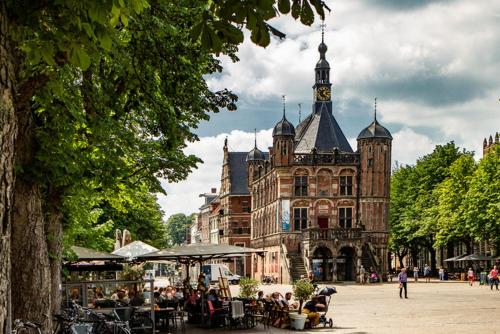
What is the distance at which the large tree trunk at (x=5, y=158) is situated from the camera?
422cm

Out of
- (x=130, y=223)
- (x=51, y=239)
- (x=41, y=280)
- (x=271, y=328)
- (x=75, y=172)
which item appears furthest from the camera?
(x=130, y=223)

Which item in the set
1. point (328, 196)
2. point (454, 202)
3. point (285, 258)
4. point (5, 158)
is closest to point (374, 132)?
point (328, 196)

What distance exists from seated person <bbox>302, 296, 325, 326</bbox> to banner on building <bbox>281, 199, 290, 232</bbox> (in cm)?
4207

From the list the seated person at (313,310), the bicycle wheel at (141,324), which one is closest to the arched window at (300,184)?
the seated person at (313,310)

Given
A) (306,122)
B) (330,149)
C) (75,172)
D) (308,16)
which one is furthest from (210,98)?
(306,122)

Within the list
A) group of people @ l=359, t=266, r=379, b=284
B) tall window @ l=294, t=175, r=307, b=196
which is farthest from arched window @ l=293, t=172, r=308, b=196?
group of people @ l=359, t=266, r=379, b=284

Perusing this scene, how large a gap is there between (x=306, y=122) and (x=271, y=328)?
53.0 m

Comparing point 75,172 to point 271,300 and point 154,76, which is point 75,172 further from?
point 271,300

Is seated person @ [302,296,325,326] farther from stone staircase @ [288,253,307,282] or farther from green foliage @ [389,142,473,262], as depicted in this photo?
green foliage @ [389,142,473,262]

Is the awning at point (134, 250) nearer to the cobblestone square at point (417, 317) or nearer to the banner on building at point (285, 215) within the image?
the cobblestone square at point (417, 317)

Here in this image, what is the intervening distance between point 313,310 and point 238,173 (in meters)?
73.8

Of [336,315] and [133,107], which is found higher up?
[133,107]

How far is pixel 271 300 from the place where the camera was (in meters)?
20.5

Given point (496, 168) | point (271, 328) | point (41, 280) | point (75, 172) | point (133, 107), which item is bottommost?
point (271, 328)
